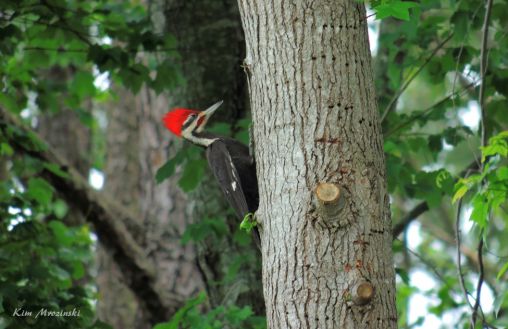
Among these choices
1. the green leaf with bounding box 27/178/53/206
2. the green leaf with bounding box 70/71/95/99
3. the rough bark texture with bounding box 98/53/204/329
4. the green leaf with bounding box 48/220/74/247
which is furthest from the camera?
the rough bark texture with bounding box 98/53/204/329

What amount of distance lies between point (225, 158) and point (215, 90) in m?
0.89

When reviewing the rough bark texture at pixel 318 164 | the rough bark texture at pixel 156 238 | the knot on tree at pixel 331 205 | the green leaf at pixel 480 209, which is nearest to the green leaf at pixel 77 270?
the rough bark texture at pixel 156 238

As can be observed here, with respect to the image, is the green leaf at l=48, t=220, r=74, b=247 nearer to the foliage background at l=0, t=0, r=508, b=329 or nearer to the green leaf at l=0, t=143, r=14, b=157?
the foliage background at l=0, t=0, r=508, b=329

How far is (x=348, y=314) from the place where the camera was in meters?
2.95

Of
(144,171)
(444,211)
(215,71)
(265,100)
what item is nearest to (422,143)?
(215,71)

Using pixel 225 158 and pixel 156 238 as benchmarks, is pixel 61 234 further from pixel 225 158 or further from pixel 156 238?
pixel 156 238

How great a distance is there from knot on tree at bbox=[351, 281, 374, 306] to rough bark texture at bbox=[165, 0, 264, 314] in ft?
8.69

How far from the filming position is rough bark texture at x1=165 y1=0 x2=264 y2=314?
223 inches

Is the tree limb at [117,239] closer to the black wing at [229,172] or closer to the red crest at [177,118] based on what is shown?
the red crest at [177,118]

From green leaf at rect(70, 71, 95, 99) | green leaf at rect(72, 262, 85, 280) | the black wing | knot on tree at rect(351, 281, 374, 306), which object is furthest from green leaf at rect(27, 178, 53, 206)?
knot on tree at rect(351, 281, 374, 306)

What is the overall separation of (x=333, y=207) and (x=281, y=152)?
12.2 inches

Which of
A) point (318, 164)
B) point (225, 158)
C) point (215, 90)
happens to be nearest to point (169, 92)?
point (215, 90)

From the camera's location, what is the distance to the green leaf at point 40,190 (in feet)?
18.1

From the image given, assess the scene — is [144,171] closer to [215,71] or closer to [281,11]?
[215,71]
